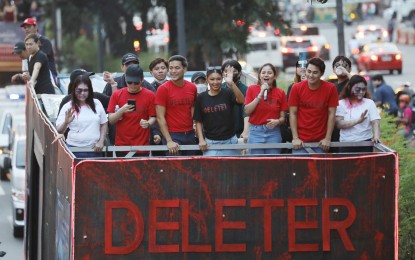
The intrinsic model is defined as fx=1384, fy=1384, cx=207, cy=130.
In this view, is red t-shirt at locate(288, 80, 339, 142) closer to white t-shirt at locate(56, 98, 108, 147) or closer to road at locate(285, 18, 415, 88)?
white t-shirt at locate(56, 98, 108, 147)

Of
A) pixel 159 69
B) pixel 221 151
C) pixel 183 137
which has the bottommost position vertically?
pixel 221 151

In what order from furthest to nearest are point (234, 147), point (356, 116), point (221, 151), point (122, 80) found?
point (122, 80) → point (356, 116) → point (221, 151) → point (234, 147)

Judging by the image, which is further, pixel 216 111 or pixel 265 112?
pixel 265 112

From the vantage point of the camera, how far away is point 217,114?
42.9 ft

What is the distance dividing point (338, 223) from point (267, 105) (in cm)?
252

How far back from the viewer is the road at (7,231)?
75.9 feet

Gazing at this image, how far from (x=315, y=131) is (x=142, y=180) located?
2.26 metres

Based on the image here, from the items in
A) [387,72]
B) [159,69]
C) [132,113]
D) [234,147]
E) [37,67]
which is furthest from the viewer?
[387,72]

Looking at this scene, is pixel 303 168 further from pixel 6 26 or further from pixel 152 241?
pixel 6 26

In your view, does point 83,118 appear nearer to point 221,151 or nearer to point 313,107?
point 221,151

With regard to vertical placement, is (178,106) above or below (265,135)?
above

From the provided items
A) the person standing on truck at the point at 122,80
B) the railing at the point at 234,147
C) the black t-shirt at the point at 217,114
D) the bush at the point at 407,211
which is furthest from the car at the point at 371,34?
the railing at the point at 234,147

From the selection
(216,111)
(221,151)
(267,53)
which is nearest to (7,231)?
(216,111)

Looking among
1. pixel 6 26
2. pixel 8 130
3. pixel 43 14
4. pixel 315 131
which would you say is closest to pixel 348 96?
pixel 315 131
